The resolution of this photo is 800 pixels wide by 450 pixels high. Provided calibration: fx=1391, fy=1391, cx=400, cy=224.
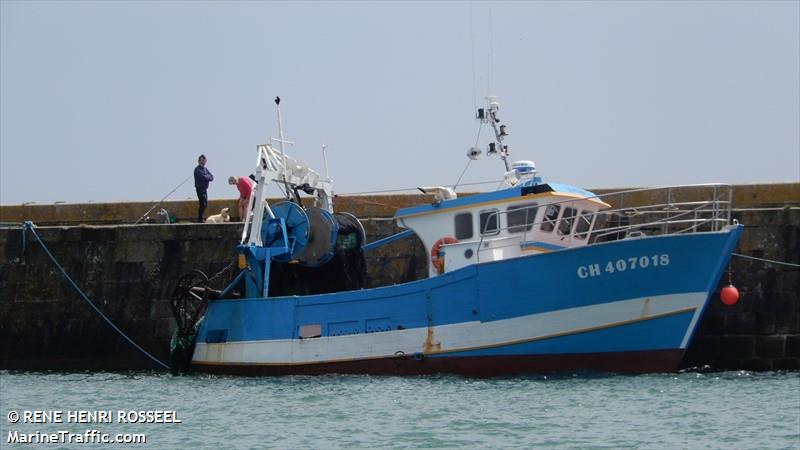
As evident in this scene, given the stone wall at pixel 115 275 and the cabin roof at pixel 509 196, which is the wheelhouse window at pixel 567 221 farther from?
the stone wall at pixel 115 275

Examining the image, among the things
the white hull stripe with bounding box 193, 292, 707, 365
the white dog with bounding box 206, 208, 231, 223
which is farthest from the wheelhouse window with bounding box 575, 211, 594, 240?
the white dog with bounding box 206, 208, 231, 223

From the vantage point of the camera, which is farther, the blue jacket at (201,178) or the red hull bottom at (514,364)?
the blue jacket at (201,178)

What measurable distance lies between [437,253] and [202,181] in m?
5.59

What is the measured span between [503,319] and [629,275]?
1599mm

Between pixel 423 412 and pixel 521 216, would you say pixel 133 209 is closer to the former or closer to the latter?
pixel 521 216

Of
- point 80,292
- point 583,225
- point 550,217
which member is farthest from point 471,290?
point 80,292

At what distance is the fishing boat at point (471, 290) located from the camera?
1645 cm

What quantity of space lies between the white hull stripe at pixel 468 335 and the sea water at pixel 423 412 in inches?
14.5

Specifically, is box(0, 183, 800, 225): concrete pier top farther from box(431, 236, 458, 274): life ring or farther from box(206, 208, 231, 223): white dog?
box(431, 236, 458, 274): life ring

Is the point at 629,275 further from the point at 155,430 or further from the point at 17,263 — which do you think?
the point at 17,263

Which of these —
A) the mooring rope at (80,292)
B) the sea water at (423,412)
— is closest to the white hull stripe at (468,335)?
the sea water at (423,412)

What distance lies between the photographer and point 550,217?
57.8 feet

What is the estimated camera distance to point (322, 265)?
19016 mm

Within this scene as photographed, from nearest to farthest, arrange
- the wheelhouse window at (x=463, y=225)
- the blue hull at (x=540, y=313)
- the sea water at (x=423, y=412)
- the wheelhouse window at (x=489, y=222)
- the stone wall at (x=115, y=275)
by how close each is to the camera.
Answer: the sea water at (x=423, y=412), the blue hull at (x=540, y=313), the wheelhouse window at (x=489, y=222), the wheelhouse window at (x=463, y=225), the stone wall at (x=115, y=275)
